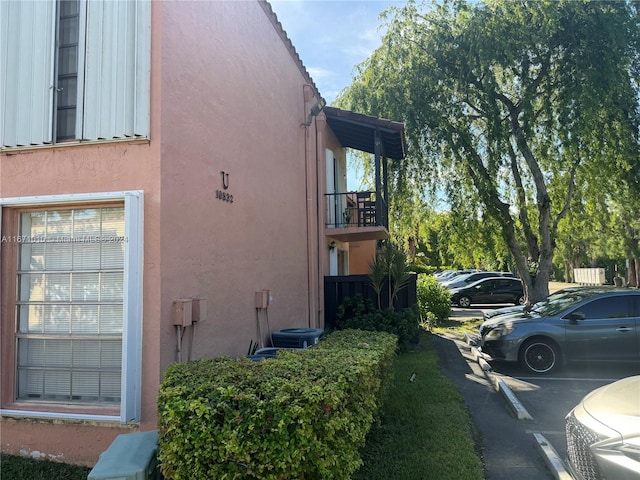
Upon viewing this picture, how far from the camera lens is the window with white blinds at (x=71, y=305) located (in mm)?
4492

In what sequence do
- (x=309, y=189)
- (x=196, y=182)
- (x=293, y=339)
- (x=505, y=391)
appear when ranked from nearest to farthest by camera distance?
(x=196, y=182), (x=505, y=391), (x=293, y=339), (x=309, y=189)

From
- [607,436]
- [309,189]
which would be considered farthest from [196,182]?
[309,189]

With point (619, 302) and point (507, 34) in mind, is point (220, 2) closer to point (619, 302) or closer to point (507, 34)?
point (619, 302)

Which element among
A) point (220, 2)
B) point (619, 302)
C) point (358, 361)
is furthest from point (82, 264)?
point (619, 302)

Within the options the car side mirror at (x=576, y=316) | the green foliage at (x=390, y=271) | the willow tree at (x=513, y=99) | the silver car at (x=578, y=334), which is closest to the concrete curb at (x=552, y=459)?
the silver car at (x=578, y=334)

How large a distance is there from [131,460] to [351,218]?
10036 millimetres

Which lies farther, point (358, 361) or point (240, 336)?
point (240, 336)

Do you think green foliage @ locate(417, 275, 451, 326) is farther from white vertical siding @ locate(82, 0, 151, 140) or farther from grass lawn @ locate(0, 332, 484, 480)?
white vertical siding @ locate(82, 0, 151, 140)

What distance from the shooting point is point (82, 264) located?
15.1ft

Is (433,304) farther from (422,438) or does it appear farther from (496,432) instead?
(422,438)

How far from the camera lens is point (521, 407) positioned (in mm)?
5980

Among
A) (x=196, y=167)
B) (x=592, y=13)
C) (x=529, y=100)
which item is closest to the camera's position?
(x=196, y=167)

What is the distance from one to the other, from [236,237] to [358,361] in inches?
107

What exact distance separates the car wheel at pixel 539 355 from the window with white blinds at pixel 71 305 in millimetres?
6986
